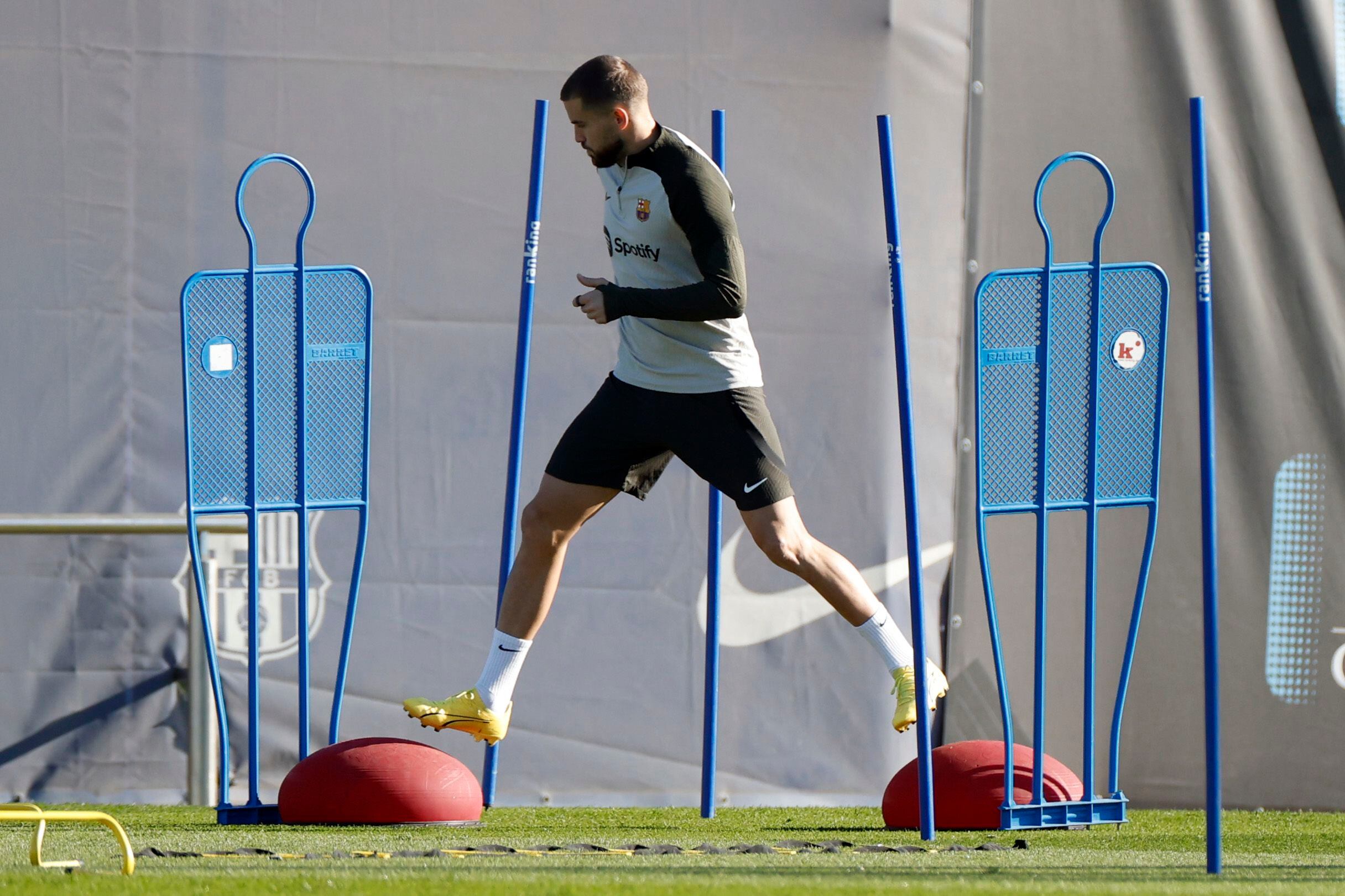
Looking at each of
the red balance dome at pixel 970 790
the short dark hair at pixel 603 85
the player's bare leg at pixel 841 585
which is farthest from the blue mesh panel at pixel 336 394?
the red balance dome at pixel 970 790

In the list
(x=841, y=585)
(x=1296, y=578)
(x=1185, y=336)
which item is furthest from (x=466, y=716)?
(x=1296, y=578)

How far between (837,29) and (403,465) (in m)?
1.94

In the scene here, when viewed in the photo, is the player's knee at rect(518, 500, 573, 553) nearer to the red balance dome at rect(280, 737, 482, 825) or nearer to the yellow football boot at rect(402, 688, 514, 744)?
the yellow football boot at rect(402, 688, 514, 744)

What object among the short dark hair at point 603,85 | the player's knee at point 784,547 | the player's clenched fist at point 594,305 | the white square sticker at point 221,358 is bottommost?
the player's knee at point 784,547

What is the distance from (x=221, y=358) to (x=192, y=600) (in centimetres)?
94

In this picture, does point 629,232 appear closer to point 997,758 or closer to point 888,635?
point 888,635

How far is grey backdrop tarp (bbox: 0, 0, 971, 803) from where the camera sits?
511 cm

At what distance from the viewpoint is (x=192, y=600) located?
16.3 feet

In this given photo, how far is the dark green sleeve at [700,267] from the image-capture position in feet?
12.3

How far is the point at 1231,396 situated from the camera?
5367 millimetres

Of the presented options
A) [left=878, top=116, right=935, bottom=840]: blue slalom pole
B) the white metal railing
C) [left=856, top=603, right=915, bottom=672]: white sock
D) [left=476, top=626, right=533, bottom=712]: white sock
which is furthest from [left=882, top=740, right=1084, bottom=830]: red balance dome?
the white metal railing

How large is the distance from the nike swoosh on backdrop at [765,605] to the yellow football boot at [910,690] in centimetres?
120

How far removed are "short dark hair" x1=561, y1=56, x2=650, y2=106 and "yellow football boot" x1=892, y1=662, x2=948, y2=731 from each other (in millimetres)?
1483

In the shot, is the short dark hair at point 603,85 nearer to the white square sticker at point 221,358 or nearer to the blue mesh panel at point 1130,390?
the white square sticker at point 221,358
